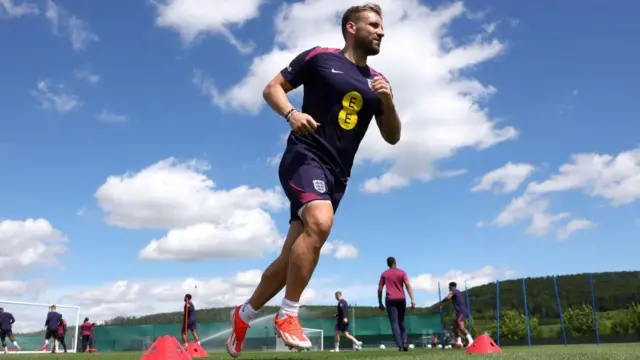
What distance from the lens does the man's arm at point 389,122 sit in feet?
13.5

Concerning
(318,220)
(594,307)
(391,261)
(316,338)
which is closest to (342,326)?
(391,261)

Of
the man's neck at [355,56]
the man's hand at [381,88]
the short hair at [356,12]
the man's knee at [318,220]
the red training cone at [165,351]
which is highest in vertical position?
the short hair at [356,12]

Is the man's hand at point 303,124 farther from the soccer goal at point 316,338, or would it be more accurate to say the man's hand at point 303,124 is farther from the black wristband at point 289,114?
the soccer goal at point 316,338

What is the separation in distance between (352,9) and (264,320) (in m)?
30.4

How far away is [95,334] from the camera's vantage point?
111 ft

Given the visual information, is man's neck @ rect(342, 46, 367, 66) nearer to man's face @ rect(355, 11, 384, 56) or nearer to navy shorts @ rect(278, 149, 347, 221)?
man's face @ rect(355, 11, 384, 56)

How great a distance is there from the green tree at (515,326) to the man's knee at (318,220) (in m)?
28.3

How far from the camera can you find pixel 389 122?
424 centimetres

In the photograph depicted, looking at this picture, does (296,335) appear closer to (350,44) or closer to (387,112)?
(387,112)

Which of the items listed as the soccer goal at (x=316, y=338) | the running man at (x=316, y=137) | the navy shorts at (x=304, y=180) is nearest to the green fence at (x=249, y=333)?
the soccer goal at (x=316, y=338)

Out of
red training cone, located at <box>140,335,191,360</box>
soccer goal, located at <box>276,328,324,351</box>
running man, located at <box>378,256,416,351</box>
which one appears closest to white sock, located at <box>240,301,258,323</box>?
red training cone, located at <box>140,335,191,360</box>

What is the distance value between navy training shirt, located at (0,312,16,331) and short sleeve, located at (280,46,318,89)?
77.7 feet

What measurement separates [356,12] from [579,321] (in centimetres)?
2439

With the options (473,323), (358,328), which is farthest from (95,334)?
(473,323)
